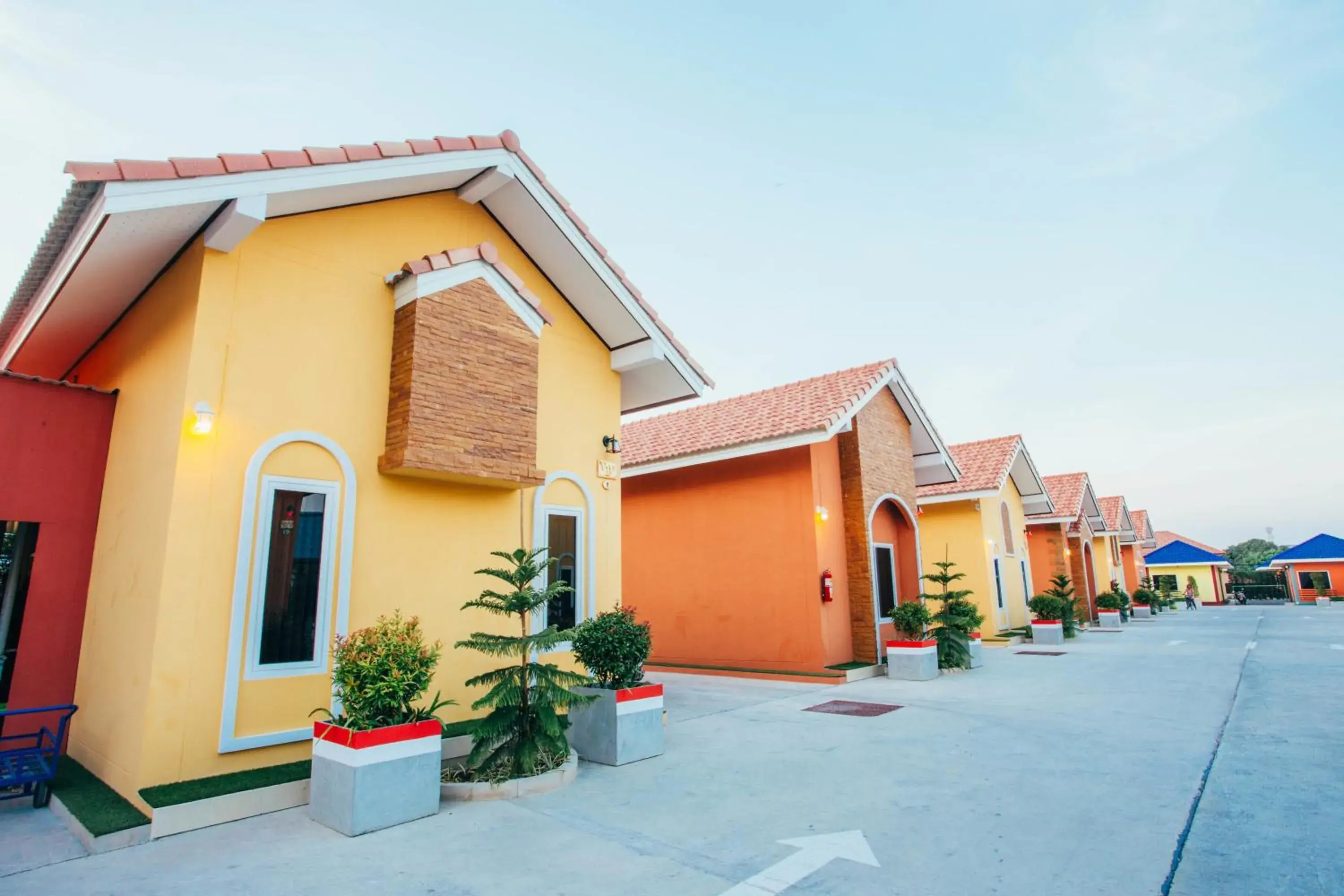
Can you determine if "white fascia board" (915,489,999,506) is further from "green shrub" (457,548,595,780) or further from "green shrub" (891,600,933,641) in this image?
"green shrub" (457,548,595,780)

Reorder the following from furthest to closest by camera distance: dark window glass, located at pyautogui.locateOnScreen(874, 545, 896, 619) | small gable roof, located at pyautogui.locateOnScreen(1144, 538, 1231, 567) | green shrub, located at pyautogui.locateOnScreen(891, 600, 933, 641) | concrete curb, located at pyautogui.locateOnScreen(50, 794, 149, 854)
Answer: small gable roof, located at pyautogui.locateOnScreen(1144, 538, 1231, 567), dark window glass, located at pyautogui.locateOnScreen(874, 545, 896, 619), green shrub, located at pyautogui.locateOnScreen(891, 600, 933, 641), concrete curb, located at pyautogui.locateOnScreen(50, 794, 149, 854)

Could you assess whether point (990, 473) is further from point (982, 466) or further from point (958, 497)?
point (958, 497)

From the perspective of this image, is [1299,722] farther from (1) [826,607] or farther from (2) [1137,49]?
(2) [1137,49]

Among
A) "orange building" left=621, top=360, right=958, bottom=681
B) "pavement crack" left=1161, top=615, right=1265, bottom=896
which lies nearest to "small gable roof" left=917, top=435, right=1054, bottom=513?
"orange building" left=621, top=360, right=958, bottom=681

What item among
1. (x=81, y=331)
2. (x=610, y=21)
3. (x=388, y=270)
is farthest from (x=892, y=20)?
(x=81, y=331)

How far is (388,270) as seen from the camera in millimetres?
7172

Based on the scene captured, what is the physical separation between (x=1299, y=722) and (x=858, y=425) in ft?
25.6

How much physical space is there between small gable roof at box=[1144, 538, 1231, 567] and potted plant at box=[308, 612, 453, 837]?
5735 cm

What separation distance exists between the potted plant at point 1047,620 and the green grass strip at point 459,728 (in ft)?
57.4

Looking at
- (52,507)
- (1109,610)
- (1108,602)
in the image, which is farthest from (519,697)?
(1108,602)

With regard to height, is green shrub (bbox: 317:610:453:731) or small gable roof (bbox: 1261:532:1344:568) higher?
small gable roof (bbox: 1261:532:1344:568)

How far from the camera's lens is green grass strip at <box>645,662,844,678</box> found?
11.9m

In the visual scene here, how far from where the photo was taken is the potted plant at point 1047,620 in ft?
62.2

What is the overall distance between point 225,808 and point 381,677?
4.76ft
